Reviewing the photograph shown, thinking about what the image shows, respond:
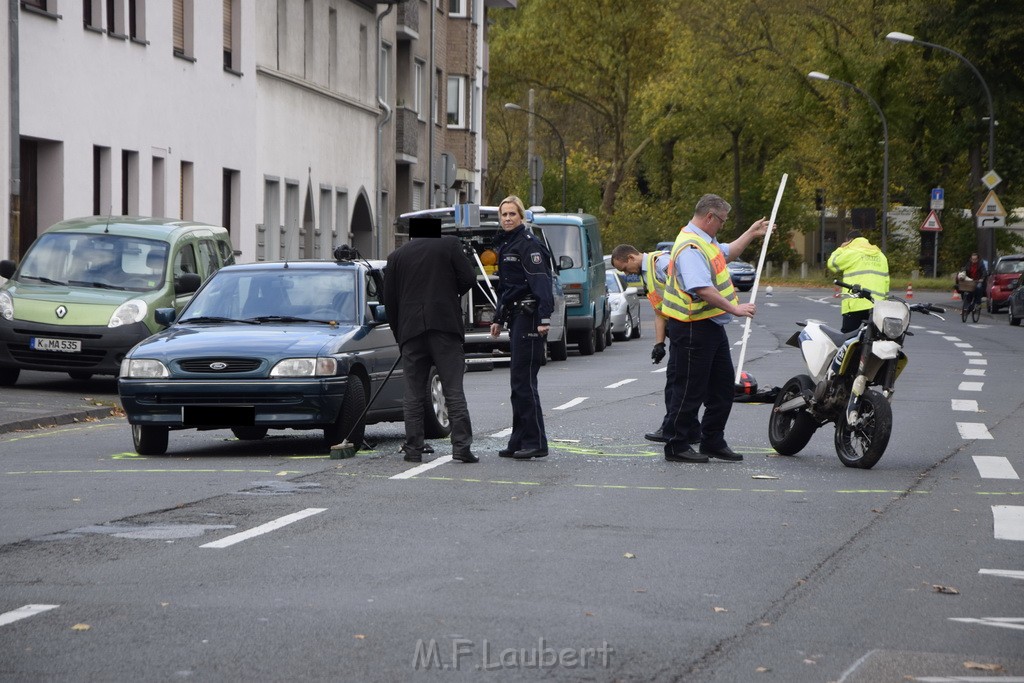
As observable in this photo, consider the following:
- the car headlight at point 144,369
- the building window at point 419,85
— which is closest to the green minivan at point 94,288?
the car headlight at point 144,369

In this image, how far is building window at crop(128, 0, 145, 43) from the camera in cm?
2997

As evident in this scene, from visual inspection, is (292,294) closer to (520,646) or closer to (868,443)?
(868,443)

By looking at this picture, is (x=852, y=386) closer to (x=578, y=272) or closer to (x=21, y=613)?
(x=21, y=613)

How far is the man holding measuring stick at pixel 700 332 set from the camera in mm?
12391

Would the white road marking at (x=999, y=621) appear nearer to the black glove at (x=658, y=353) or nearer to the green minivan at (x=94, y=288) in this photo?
the black glove at (x=658, y=353)

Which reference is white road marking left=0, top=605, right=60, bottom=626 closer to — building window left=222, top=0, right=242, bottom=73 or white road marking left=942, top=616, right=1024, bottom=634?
white road marking left=942, top=616, right=1024, bottom=634

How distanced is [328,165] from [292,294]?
27.9 metres

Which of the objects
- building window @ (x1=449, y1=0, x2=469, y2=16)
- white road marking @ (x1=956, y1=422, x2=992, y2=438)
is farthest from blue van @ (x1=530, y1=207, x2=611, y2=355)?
building window @ (x1=449, y1=0, x2=469, y2=16)

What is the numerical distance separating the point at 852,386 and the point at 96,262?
10517mm

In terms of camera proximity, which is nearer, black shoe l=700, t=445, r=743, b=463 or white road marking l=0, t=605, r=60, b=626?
white road marking l=0, t=605, r=60, b=626

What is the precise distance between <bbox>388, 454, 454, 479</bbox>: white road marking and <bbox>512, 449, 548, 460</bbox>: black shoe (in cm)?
44

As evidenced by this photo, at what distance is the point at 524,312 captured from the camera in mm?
12547

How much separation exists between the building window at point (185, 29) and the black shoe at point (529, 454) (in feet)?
69.8

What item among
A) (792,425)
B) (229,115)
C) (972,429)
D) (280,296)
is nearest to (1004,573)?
(792,425)
